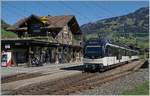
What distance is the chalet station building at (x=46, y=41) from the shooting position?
5184 centimetres

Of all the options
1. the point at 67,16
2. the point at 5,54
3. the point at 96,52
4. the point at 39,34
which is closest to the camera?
the point at 96,52

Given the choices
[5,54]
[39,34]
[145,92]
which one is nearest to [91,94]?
[145,92]

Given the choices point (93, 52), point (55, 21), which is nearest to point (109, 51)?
point (93, 52)

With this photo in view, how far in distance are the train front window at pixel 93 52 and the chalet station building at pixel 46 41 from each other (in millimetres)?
16559

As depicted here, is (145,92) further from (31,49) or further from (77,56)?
(77,56)

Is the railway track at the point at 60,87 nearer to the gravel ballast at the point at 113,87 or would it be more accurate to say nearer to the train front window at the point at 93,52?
the gravel ballast at the point at 113,87

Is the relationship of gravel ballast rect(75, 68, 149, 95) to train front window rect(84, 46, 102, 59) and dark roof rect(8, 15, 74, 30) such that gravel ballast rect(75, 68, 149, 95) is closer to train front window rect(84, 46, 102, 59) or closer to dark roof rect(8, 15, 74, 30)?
train front window rect(84, 46, 102, 59)

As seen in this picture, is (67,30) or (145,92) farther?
(67,30)

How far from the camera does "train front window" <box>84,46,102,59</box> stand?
113 ft

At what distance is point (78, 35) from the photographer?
265 ft

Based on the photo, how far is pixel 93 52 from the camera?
34750 mm

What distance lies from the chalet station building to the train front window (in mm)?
16559

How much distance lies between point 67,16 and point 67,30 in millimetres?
2442

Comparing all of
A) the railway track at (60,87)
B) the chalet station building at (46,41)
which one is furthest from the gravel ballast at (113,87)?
the chalet station building at (46,41)
